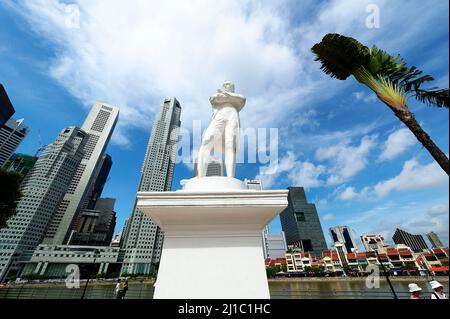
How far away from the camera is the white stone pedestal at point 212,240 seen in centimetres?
166

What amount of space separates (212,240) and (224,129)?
4.73 feet

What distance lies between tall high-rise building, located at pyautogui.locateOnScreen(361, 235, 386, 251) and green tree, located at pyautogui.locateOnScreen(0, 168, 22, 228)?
85696 mm

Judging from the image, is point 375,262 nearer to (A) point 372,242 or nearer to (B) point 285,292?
(A) point 372,242

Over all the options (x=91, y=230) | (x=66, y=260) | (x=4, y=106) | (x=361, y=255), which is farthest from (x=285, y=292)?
(x=91, y=230)

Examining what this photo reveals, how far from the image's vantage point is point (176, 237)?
186 cm

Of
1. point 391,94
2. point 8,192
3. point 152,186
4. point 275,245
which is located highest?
point 152,186

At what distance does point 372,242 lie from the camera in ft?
239

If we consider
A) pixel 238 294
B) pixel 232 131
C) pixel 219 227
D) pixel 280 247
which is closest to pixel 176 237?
pixel 219 227

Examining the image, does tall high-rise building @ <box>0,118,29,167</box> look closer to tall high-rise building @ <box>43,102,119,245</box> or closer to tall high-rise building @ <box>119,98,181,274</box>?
tall high-rise building @ <box>43,102,119,245</box>

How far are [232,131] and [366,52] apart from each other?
16.8ft

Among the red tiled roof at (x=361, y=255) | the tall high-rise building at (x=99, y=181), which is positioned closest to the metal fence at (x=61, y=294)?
the red tiled roof at (x=361, y=255)

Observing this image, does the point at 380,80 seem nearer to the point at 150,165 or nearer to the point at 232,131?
the point at 232,131

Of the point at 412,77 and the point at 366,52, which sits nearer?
the point at 412,77

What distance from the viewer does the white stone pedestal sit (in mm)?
1663
